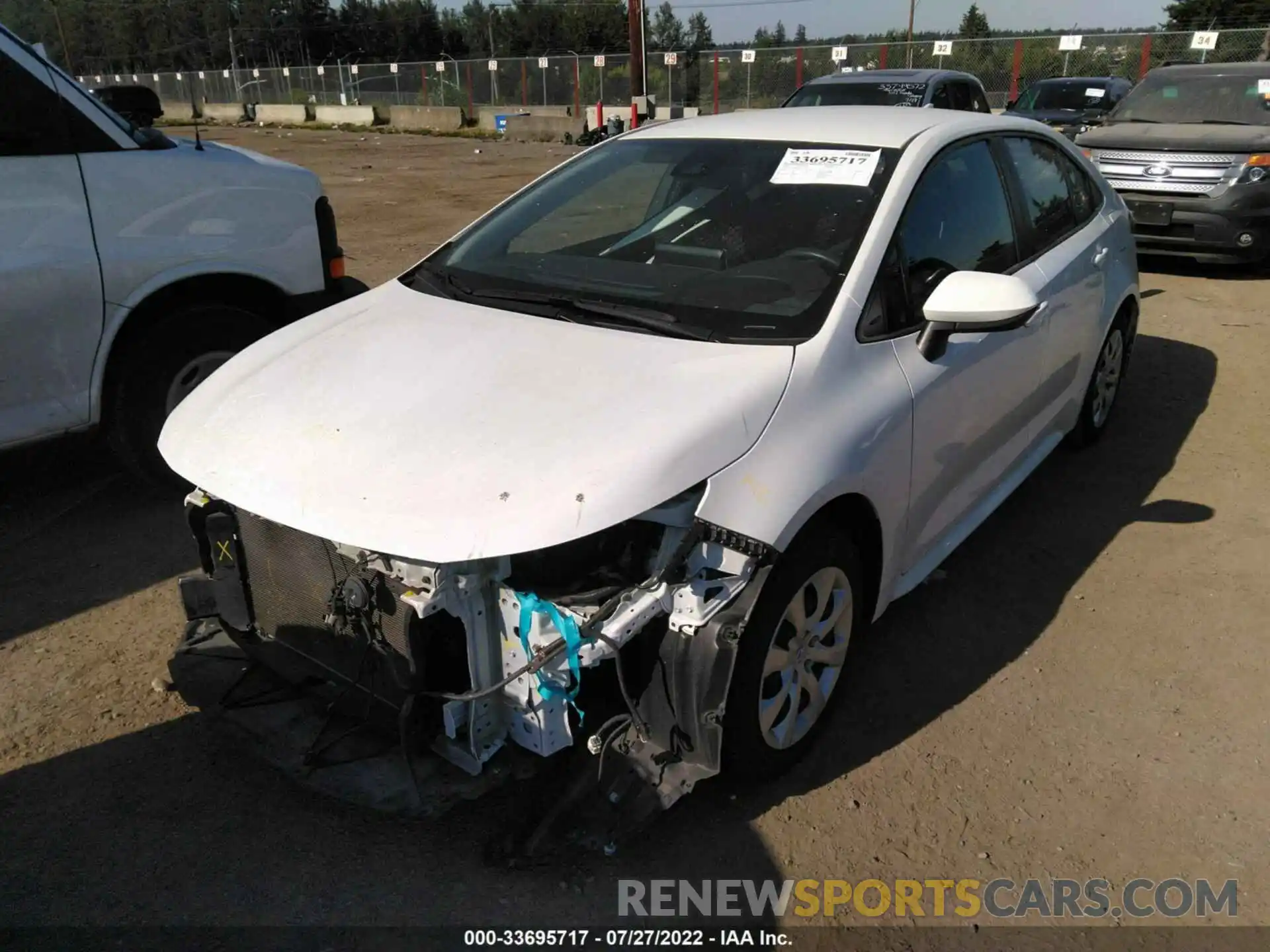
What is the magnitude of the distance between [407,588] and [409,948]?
32.8 inches

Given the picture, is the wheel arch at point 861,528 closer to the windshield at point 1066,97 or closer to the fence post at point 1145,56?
the windshield at point 1066,97

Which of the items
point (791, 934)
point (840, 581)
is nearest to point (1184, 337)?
point (840, 581)

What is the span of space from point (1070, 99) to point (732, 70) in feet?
55.4

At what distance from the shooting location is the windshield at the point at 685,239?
9.52 ft

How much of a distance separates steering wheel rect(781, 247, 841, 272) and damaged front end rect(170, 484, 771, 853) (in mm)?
972

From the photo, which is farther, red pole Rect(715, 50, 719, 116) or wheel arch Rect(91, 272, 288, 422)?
red pole Rect(715, 50, 719, 116)

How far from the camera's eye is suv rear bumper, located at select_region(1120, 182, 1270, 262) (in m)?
8.34

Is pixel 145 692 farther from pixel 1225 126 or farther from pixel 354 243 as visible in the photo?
pixel 1225 126

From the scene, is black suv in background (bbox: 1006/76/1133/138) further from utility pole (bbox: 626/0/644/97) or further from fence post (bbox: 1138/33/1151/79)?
fence post (bbox: 1138/33/1151/79)

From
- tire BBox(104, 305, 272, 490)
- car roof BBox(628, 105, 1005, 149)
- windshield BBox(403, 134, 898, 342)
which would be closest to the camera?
windshield BBox(403, 134, 898, 342)

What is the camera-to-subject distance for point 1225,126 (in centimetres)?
900

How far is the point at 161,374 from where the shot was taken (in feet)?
14.4

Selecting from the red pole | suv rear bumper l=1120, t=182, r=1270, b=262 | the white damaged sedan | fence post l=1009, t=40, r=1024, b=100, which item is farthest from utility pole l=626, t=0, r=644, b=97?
the white damaged sedan

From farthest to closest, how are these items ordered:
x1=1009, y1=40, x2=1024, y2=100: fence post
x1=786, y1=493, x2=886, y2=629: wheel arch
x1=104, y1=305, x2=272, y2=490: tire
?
x1=1009, y1=40, x2=1024, y2=100: fence post
x1=104, y1=305, x2=272, y2=490: tire
x1=786, y1=493, x2=886, y2=629: wheel arch
